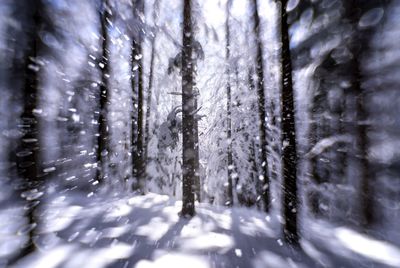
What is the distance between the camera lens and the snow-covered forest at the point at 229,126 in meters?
4.34

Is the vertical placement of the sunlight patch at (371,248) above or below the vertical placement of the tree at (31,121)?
below

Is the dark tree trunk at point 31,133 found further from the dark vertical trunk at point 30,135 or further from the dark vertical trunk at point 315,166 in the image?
the dark vertical trunk at point 315,166

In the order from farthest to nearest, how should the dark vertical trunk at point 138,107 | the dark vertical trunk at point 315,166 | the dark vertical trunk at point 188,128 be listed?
the dark vertical trunk at point 138,107 < the dark vertical trunk at point 315,166 < the dark vertical trunk at point 188,128

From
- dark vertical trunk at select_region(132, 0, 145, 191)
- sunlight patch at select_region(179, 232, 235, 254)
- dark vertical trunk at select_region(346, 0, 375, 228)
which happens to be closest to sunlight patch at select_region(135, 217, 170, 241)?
sunlight patch at select_region(179, 232, 235, 254)

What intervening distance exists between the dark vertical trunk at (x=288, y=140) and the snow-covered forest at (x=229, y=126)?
2 centimetres

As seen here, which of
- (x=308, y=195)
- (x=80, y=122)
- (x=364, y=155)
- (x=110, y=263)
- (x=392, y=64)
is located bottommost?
(x=308, y=195)

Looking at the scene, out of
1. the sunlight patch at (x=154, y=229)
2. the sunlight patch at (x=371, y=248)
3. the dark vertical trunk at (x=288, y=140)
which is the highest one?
the dark vertical trunk at (x=288, y=140)

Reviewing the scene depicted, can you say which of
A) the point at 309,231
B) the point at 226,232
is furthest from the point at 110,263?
the point at 309,231

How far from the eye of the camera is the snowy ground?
12.4 feet

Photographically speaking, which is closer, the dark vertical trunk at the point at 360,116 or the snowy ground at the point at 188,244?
the snowy ground at the point at 188,244

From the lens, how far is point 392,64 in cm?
765

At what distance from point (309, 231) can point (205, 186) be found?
21.8 ft

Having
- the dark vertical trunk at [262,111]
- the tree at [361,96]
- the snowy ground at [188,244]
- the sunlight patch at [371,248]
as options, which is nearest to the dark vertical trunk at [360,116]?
the tree at [361,96]

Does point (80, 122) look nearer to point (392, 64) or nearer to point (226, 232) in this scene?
point (226, 232)
